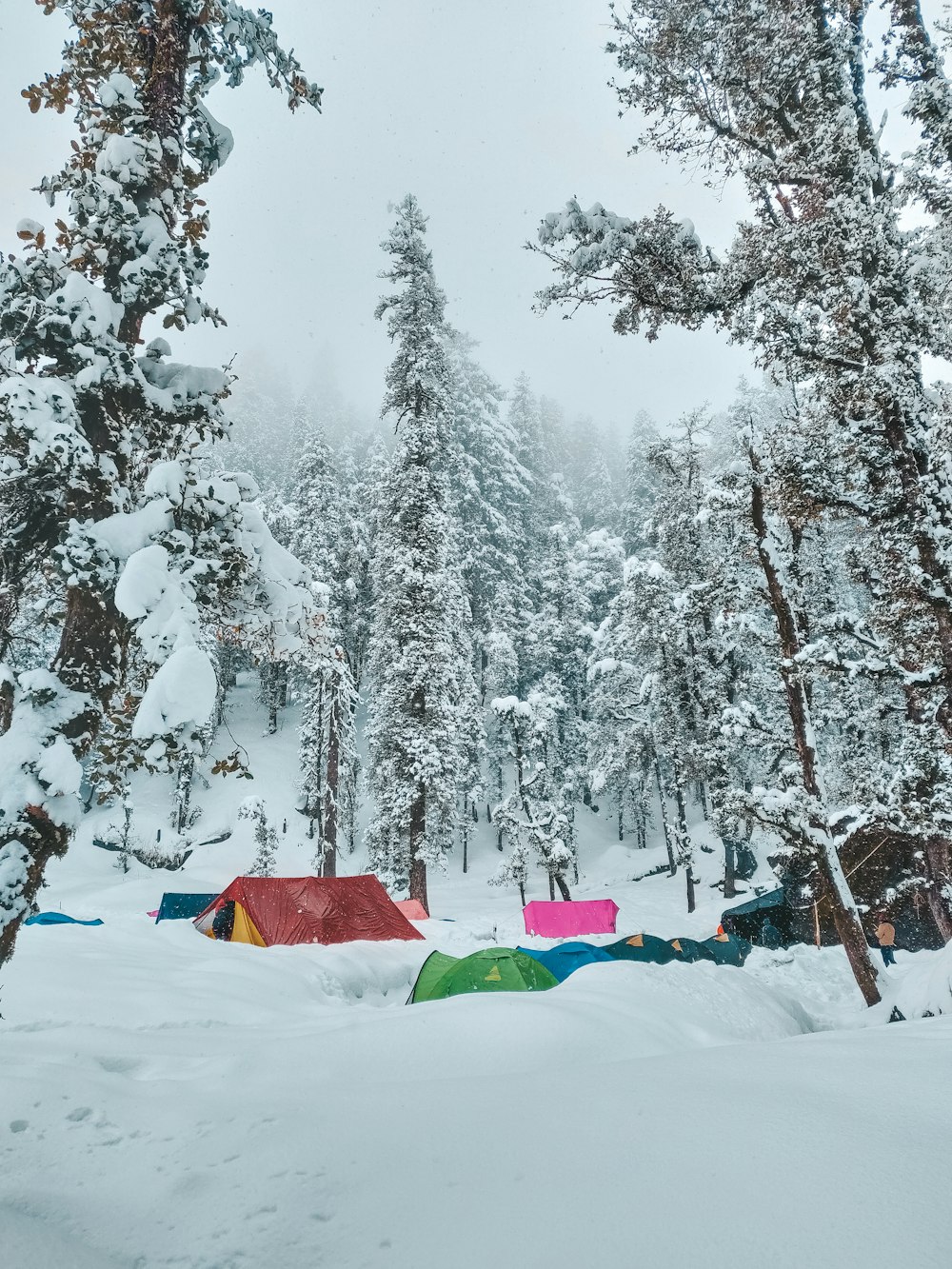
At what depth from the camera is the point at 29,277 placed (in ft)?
12.9

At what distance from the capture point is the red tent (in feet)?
43.8

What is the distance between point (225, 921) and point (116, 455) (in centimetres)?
1265

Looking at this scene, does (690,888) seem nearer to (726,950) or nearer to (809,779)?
(726,950)

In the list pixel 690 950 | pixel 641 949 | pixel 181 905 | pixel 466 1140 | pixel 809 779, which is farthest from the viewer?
pixel 181 905

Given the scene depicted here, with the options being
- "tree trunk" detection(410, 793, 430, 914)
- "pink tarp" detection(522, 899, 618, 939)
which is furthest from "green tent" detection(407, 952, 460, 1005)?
Result: "pink tarp" detection(522, 899, 618, 939)

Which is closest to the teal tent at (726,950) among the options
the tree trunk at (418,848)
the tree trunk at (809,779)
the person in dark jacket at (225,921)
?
the tree trunk at (809,779)

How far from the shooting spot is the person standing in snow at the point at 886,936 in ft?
47.0

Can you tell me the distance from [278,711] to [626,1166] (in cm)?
3899

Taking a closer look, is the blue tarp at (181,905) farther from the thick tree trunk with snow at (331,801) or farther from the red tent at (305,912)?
the red tent at (305,912)

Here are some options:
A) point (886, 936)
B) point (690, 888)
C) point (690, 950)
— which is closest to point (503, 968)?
point (690, 950)

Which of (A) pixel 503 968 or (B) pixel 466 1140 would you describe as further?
(A) pixel 503 968

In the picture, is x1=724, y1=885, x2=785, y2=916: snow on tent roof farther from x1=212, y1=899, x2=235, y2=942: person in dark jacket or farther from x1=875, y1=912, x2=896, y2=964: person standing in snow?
x1=212, y1=899, x2=235, y2=942: person in dark jacket

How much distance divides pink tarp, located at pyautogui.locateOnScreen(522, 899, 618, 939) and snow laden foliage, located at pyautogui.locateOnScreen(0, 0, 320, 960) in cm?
1677

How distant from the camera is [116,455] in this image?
13.1 feet
